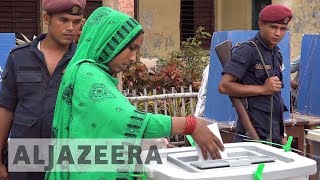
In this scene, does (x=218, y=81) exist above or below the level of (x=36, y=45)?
below

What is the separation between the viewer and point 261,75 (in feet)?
9.76

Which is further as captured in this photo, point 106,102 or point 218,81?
point 218,81

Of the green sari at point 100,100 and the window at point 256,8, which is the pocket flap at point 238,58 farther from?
the window at point 256,8

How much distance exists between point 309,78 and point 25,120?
132 inches

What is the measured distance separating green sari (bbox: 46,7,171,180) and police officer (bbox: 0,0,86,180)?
1.98 ft

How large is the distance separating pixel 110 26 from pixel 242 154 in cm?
73

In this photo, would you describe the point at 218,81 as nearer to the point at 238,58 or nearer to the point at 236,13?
the point at 238,58

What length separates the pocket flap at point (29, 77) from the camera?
2.44 metres

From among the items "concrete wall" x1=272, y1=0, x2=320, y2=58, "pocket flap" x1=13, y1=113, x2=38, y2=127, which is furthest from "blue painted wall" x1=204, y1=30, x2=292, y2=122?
"concrete wall" x1=272, y1=0, x2=320, y2=58

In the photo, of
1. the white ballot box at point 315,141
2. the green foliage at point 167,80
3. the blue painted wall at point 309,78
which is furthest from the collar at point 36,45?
the blue painted wall at point 309,78

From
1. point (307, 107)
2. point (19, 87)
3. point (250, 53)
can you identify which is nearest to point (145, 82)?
point (307, 107)

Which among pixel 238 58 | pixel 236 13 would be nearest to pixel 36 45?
pixel 238 58

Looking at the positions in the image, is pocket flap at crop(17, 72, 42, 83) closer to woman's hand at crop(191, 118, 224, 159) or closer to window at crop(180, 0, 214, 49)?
woman's hand at crop(191, 118, 224, 159)

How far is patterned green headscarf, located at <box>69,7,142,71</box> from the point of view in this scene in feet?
5.78
